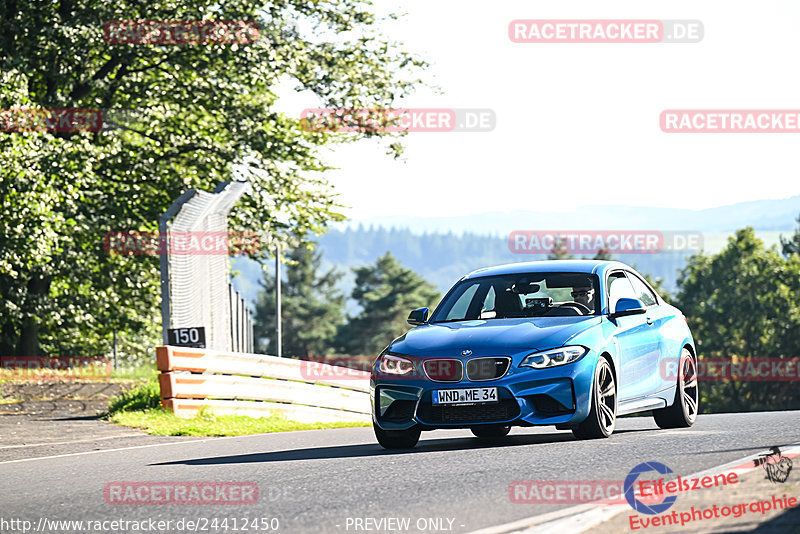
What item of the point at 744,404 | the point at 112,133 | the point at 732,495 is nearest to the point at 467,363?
the point at 732,495

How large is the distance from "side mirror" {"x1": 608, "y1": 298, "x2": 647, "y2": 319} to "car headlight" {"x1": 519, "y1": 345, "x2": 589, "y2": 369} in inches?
41.9

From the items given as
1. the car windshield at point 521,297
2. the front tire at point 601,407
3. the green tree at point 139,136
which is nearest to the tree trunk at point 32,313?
the green tree at point 139,136

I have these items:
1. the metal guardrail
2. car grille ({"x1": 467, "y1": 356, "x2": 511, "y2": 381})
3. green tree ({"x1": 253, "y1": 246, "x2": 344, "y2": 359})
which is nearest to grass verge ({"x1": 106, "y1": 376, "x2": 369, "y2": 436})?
the metal guardrail

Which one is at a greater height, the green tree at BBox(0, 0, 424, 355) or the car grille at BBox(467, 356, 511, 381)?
the green tree at BBox(0, 0, 424, 355)

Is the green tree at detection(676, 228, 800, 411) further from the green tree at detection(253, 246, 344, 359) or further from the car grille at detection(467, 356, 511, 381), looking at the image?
the car grille at detection(467, 356, 511, 381)

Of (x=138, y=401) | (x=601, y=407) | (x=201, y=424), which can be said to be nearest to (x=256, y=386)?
(x=138, y=401)

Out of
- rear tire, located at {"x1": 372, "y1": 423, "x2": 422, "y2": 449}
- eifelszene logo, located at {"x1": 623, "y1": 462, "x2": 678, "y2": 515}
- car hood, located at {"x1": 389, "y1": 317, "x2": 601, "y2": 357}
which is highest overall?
car hood, located at {"x1": 389, "y1": 317, "x2": 601, "y2": 357}

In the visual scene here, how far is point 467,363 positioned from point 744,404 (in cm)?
7078

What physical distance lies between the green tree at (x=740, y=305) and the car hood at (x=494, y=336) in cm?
7013

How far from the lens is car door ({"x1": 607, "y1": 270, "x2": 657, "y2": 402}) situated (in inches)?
405

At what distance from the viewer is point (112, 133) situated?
24297 millimetres

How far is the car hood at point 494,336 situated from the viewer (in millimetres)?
9445

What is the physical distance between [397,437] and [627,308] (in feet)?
7.98

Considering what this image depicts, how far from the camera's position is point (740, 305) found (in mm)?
83562
